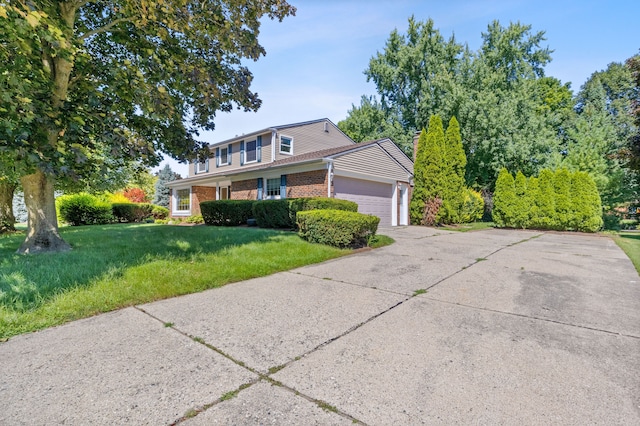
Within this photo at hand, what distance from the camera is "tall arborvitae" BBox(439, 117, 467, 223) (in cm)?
1659

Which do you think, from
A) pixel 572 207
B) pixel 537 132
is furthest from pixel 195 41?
pixel 537 132

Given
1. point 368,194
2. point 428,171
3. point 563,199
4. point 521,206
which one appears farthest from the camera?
point 428,171

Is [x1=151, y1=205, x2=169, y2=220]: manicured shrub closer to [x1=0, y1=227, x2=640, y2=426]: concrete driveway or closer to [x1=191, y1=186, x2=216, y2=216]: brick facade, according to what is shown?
[x1=191, y1=186, x2=216, y2=216]: brick facade

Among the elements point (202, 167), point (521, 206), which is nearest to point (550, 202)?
point (521, 206)

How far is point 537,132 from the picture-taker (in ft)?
72.6

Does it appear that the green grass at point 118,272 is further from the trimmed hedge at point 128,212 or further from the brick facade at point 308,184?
the trimmed hedge at point 128,212

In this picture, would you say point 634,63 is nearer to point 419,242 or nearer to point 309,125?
point 419,242

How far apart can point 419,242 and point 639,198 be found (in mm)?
17916

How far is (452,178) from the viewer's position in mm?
16875

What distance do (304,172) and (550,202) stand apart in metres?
12.8

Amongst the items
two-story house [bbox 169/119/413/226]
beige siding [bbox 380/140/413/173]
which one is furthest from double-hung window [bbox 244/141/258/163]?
beige siding [bbox 380/140/413/173]

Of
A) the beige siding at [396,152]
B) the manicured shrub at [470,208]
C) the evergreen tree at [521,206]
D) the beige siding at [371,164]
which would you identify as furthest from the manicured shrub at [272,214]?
the evergreen tree at [521,206]

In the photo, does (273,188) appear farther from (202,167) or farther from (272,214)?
(202,167)

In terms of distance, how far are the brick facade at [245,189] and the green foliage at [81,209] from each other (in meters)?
8.15
